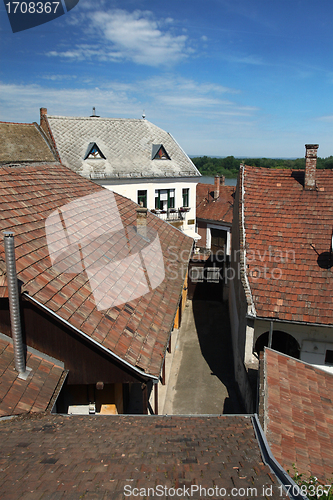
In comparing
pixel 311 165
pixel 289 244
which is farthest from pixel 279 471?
pixel 311 165

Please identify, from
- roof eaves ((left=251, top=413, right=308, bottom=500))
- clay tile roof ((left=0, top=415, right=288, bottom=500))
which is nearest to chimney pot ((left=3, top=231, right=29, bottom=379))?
clay tile roof ((left=0, top=415, right=288, bottom=500))

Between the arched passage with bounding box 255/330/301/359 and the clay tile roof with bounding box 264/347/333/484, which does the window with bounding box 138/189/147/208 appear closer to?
the arched passage with bounding box 255/330/301/359

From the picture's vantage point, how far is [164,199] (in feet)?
81.5

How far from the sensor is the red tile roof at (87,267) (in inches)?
248

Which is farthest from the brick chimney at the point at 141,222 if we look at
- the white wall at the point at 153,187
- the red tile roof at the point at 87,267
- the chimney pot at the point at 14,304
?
the white wall at the point at 153,187

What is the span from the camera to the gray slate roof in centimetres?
2177

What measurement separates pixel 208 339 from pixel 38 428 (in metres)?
10.9

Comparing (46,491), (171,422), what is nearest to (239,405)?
→ (171,422)

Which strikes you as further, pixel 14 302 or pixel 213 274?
pixel 213 274

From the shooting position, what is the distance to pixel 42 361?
619cm

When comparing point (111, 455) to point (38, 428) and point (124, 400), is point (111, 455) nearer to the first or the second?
point (38, 428)

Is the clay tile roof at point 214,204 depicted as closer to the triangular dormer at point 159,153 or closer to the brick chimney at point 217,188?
the brick chimney at point 217,188

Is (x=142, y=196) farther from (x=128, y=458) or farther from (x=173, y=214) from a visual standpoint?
(x=128, y=458)

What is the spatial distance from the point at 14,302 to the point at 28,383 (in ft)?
4.40
